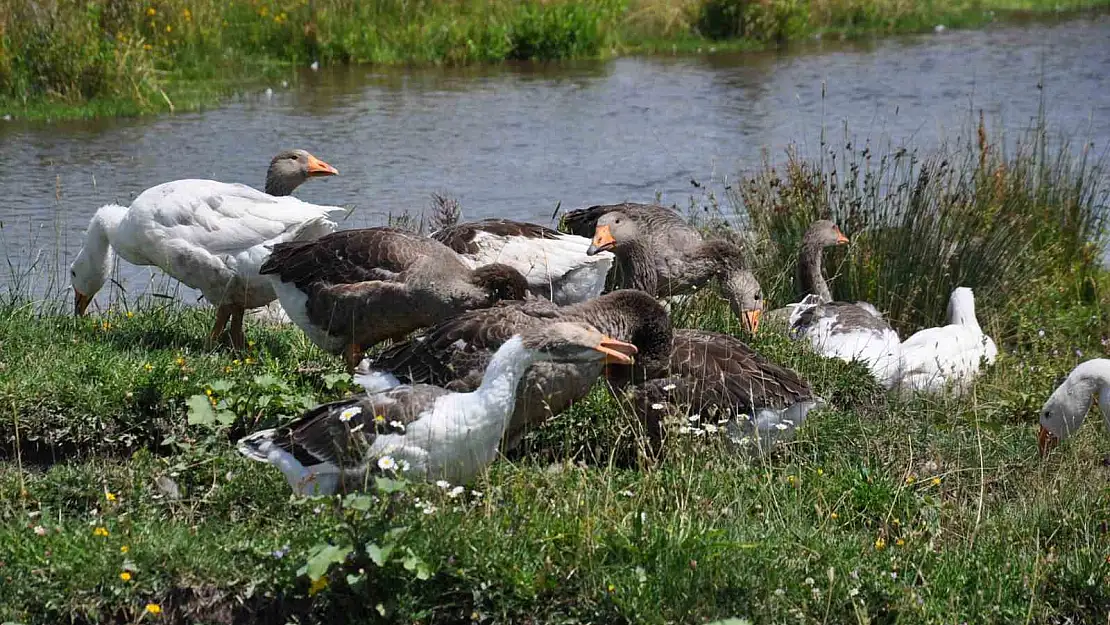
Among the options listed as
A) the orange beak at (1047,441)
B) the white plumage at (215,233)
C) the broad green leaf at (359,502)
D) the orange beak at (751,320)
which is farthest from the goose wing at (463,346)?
the orange beak at (1047,441)

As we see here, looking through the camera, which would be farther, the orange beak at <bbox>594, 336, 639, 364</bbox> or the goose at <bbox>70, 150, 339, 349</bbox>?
the goose at <bbox>70, 150, 339, 349</bbox>

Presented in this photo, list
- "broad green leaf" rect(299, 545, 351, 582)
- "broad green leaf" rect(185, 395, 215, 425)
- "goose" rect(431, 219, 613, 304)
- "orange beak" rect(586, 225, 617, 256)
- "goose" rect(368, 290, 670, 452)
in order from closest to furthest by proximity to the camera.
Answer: "broad green leaf" rect(299, 545, 351, 582)
"broad green leaf" rect(185, 395, 215, 425)
"goose" rect(368, 290, 670, 452)
"goose" rect(431, 219, 613, 304)
"orange beak" rect(586, 225, 617, 256)

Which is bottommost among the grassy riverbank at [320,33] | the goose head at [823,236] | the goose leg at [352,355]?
the goose leg at [352,355]

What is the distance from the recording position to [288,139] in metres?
15.3

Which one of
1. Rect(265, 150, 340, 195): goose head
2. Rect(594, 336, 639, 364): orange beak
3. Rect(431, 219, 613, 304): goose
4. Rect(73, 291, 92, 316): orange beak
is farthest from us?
Rect(265, 150, 340, 195): goose head

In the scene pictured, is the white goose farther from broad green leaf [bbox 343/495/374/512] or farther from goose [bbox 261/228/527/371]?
broad green leaf [bbox 343/495/374/512]

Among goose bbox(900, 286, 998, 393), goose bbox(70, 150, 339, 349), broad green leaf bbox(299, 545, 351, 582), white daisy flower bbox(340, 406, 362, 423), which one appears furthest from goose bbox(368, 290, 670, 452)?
goose bbox(900, 286, 998, 393)

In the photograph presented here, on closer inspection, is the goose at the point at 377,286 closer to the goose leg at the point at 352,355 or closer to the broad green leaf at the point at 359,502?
the goose leg at the point at 352,355

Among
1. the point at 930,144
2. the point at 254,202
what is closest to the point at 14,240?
the point at 254,202

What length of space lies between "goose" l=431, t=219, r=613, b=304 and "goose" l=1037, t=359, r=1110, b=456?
2.78 metres

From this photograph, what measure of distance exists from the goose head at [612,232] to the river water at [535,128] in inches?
96.2

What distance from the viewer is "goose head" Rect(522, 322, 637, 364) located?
16.4 ft

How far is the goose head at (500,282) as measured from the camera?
6.89 m

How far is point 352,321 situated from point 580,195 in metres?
6.43
